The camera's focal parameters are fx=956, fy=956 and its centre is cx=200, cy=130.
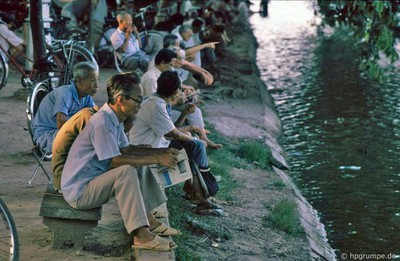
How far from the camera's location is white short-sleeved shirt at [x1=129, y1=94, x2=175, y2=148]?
8531mm

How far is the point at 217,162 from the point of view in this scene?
11.6 metres

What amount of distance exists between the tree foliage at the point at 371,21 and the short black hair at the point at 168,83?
21.0 feet

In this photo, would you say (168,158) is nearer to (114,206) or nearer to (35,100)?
(114,206)

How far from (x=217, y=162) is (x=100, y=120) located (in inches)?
196

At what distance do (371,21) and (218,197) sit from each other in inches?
273

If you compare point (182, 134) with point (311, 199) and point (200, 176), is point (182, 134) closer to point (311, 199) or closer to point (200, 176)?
point (200, 176)

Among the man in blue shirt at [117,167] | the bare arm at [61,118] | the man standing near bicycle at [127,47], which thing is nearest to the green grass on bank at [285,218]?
the bare arm at [61,118]

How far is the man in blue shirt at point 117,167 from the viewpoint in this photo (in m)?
6.62


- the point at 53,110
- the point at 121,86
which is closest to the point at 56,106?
the point at 53,110

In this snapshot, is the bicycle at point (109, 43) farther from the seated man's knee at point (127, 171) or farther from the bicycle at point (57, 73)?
the seated man's knee at point (127, 171)

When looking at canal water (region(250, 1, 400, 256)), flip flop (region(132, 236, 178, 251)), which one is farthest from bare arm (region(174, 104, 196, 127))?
flip flop (region(132, 236, 178, 251))

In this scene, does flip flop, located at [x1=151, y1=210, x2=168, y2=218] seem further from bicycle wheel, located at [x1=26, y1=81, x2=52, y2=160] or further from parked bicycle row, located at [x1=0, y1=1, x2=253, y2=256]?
bicycle wheel, located at [x1=26, y1=81, x2=52, y2=160]

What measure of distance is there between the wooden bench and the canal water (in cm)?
369

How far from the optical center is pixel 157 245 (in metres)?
6.74
